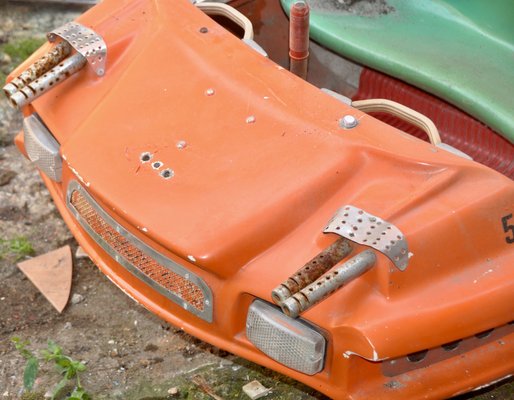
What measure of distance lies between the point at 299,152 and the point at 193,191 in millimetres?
271

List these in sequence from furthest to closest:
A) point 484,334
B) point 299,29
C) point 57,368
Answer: point 57,368 < point 299,29 < point 484,334

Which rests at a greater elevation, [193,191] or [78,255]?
[193,191]

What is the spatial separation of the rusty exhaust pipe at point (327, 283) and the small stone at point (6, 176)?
190 centimetres

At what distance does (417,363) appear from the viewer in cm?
199

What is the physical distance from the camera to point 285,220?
2.01m

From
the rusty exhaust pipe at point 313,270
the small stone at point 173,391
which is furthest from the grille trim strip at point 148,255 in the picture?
Answer: the small stone at point 173,391

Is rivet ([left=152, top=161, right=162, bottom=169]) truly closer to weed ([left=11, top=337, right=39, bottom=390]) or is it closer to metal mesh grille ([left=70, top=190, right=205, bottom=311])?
metal mesh grille ([left=70, top=190, right=205, bottom=311])

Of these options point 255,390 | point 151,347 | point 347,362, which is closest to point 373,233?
point 347,362

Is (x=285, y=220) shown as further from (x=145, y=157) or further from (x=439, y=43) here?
(x=439, y=43)

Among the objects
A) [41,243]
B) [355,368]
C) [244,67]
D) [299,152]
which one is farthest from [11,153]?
[355,368]

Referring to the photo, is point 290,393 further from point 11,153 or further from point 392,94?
point 11,153

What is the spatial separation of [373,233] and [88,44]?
1017 mm

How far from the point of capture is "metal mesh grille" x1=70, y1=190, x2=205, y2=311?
207 centimetres

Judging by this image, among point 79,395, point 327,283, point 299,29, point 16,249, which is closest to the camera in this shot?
point 327,283
